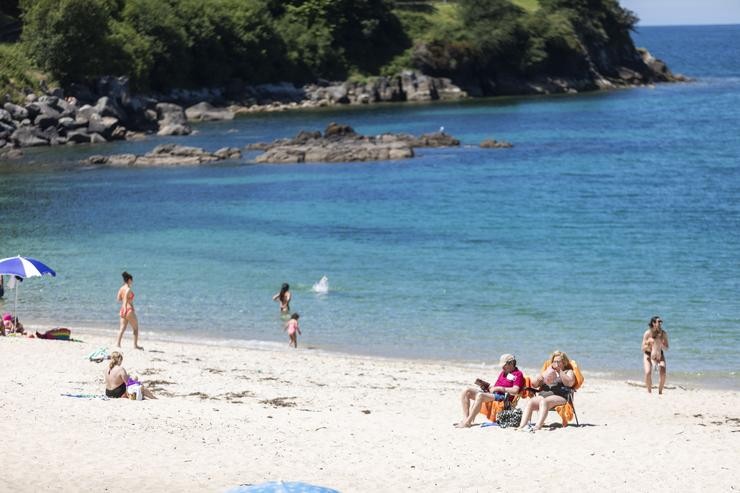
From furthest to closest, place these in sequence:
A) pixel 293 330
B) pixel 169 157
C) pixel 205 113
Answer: pixel 205 113 → pixel 169 157 → pixel 293 330

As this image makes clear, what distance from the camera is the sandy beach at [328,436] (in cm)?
1445

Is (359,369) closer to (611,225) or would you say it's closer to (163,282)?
(163,282)

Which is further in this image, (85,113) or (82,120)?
(85,113)

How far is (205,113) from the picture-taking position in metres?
86.3

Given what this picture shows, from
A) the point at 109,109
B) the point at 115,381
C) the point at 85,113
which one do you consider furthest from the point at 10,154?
the point at 115,381

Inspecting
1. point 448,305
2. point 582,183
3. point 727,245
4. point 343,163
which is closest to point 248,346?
point 448,305

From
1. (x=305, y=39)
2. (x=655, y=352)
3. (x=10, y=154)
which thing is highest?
(x=305, y=39)

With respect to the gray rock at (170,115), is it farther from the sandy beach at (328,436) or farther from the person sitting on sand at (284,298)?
the sandy beach at (328,436)

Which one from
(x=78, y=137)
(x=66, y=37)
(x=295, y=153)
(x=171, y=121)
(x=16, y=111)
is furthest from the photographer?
(x=66, y=37)

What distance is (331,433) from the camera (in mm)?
16516

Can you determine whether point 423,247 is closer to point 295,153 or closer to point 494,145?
point 295,153

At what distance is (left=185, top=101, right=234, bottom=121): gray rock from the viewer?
8569 cm

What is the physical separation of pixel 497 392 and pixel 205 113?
7147 cm

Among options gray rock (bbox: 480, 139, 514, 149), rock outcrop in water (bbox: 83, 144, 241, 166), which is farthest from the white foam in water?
gray rock (bbox: 480, 139, 514, 149)
